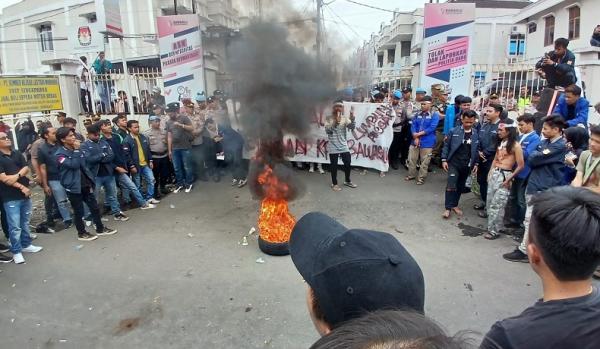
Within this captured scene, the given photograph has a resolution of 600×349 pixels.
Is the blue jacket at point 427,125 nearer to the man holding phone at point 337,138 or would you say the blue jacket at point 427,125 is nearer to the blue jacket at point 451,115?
the blue jacket at point 451,115

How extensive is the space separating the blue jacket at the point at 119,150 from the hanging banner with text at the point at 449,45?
647 centimetres

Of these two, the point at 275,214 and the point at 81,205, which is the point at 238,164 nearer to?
the point at 81,205

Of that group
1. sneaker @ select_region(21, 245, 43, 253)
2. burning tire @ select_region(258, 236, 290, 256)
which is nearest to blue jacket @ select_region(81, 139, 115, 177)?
sneaker @ select_region(21, 245, 43, 253)

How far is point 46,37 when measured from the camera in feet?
82.5

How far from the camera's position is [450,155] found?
6016mm

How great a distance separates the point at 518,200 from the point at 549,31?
70.2ft

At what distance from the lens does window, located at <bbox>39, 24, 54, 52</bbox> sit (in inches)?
987

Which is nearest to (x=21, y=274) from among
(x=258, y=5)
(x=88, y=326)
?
(x=88, y=326)

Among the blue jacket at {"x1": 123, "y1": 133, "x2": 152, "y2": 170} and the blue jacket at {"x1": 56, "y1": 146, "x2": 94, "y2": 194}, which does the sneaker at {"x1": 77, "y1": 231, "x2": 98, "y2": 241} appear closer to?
the blue jacket at {"x1": 56, "y1": 146, "x2": 94, "y2": 194}

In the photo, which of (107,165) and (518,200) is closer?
(518,200)

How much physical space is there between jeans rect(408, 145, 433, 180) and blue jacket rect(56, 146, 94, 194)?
5.95m

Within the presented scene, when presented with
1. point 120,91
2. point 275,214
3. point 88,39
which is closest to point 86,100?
point 120,91

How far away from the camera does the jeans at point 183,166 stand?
7902mm

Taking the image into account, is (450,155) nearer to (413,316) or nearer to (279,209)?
(279,209)
